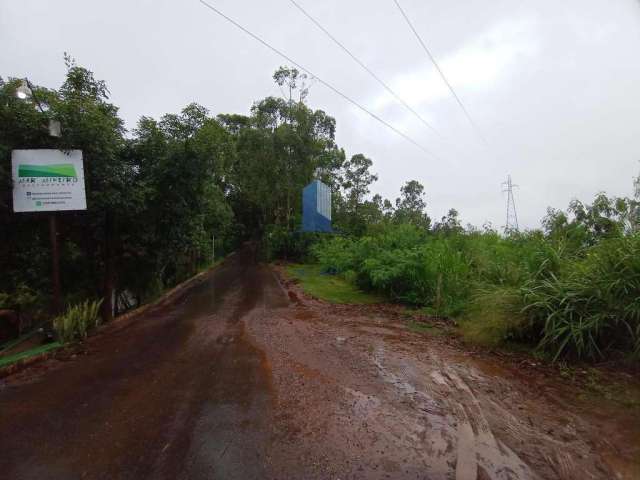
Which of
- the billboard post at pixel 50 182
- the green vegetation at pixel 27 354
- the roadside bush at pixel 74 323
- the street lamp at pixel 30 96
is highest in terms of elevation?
the street lamp at pixel 30 96

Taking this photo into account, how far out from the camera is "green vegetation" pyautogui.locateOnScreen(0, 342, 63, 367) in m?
4.65

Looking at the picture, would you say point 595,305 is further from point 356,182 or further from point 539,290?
point 356,182

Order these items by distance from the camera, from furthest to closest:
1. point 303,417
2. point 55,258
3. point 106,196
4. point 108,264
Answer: point 108,264 < point 106,196 < point 55,258 < point 303,417

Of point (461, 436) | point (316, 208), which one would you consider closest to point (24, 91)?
point (461, 436)

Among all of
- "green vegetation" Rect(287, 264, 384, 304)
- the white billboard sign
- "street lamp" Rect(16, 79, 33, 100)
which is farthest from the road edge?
"green vegetation" Rect(287, 264, 384, 304)

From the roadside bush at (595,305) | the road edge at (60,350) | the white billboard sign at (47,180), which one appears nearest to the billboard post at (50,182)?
the white billboard sign at (47,180)

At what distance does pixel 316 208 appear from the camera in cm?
1797

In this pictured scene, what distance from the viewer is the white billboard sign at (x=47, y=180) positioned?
5.50 m

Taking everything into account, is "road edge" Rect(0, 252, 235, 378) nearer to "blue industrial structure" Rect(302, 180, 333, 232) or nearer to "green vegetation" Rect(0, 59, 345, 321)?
"green vegetation" Rect(0, 59, 345, 321)

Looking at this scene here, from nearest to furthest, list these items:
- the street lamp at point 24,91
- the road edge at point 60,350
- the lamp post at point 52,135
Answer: the road edge at point 60,350
the street lamp at point 24,91
the lamp post at point 52,135

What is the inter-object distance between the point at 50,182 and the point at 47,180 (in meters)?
0.07

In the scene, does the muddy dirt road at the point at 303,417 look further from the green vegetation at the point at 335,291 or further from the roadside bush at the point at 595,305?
the green vegetation at the point at 335,291

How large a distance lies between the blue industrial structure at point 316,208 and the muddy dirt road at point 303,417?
12.7 m

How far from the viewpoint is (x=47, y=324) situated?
6.17m
